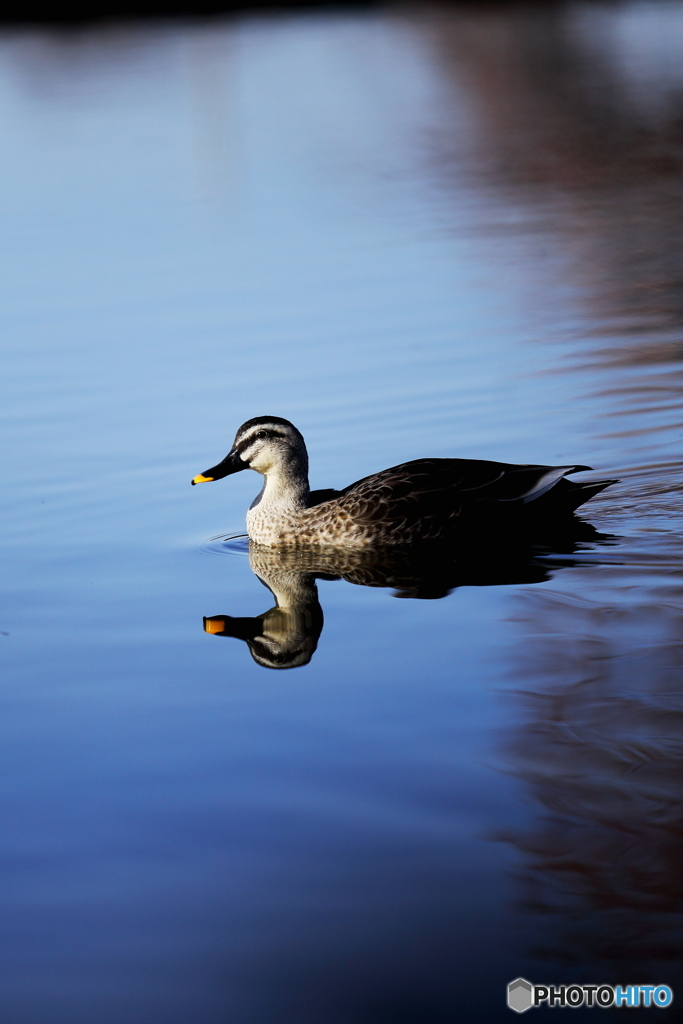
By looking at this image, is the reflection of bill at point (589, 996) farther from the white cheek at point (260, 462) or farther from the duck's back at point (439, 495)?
the white cheek at point (260, 462)

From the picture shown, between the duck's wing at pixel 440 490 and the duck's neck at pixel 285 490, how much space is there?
445 mm

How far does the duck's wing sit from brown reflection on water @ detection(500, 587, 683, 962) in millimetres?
1168

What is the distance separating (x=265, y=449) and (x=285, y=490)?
26 cm

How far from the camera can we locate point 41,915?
3.99 m

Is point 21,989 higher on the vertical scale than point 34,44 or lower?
lower

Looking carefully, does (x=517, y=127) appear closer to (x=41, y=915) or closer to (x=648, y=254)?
(x=648, y=254)

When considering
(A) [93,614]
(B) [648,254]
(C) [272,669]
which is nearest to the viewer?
(C) [272,669]

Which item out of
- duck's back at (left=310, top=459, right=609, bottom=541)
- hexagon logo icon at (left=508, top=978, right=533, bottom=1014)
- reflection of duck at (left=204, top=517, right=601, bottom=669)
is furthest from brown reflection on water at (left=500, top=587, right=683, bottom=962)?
duck's back at (left=310, top=459, right=609, bottom=541)

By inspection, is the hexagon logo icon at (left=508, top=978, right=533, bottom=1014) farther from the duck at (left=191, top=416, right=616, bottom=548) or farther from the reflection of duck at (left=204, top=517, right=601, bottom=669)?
the duck at (left=191, top=416, right=616, bottom=548)

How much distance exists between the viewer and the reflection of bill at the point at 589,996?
3.44 metres

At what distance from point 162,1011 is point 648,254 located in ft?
42.7

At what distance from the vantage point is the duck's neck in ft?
25.3

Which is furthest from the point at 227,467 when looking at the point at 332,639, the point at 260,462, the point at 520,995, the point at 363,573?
the point at 520,995

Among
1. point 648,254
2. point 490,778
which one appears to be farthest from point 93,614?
point 648,254
